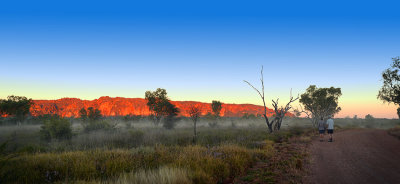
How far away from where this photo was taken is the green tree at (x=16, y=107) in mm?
28812

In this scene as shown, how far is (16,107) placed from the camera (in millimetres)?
29719

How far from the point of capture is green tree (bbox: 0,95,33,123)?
28.8 m

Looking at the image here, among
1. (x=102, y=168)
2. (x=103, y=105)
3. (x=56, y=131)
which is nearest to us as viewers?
(x=102, y=168)

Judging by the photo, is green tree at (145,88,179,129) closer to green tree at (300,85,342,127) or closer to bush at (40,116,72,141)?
bush at (40,116,72,141)

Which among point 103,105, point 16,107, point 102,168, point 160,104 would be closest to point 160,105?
point 160,104

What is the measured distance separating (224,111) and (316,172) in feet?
455

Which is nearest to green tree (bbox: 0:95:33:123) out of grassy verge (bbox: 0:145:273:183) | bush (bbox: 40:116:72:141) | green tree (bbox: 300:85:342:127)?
bush (bbox: 40:116:72:141)

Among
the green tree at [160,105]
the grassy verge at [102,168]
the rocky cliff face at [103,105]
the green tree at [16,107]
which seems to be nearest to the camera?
the grassy verge at [102,168]

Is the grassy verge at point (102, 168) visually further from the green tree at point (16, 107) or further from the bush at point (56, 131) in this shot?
the green tree at point (16, 107)

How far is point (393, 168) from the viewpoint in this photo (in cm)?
647

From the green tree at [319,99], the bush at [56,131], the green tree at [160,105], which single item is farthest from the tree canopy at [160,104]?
the green tree at [319,99]

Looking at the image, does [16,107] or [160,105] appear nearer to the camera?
[16,107]

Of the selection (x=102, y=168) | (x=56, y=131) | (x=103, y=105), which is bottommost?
(x=56, y=131)

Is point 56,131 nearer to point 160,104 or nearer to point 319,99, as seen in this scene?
point 160,104
